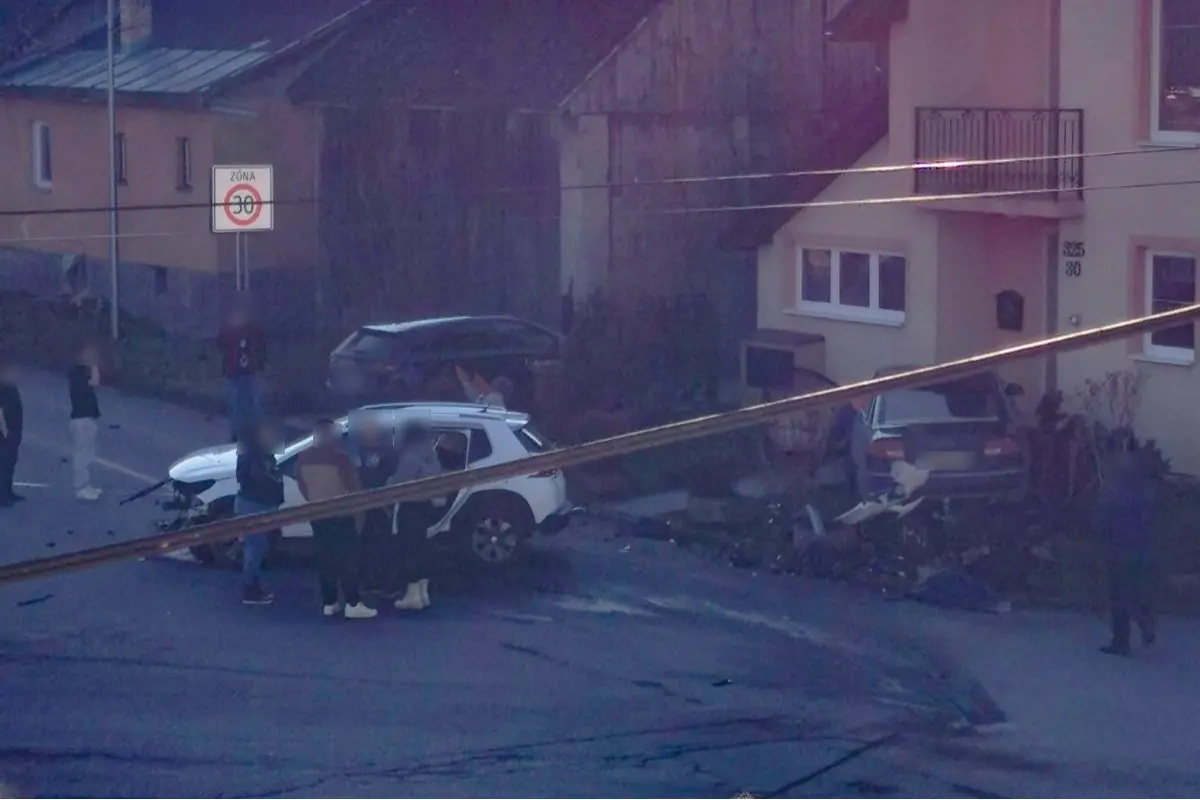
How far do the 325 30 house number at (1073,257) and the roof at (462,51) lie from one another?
32.4 feet

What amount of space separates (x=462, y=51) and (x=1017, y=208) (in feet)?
42.8

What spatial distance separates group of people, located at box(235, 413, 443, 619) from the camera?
12508 millimetres

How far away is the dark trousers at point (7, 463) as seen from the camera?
669 inches

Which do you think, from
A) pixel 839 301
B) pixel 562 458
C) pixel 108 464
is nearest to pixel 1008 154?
pixel 839 301

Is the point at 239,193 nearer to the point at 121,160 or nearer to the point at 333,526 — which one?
the point at 121,160

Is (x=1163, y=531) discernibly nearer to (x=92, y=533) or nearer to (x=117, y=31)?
(x=92, y=533)

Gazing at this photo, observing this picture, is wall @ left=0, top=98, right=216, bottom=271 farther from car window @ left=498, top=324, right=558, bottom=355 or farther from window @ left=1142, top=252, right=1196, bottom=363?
window @ left=1142, top=252, right=1196, bottom=363

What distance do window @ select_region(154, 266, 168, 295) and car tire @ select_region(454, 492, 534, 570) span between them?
58.2 ft

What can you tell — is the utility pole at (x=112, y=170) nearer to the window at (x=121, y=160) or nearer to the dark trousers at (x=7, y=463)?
the window at (x=121, y=160)

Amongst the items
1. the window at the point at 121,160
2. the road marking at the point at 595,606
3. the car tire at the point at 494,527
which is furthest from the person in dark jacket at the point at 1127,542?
the window at the point at 121,160

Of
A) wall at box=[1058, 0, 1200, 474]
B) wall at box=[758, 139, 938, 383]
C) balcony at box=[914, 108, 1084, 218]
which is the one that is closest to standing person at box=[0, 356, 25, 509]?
wall at box=[758, 139, 938, 383]

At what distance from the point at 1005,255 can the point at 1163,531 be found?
576cm

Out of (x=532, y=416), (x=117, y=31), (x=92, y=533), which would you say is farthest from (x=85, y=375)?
(x=117, y=31)

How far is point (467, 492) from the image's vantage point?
559 inches
